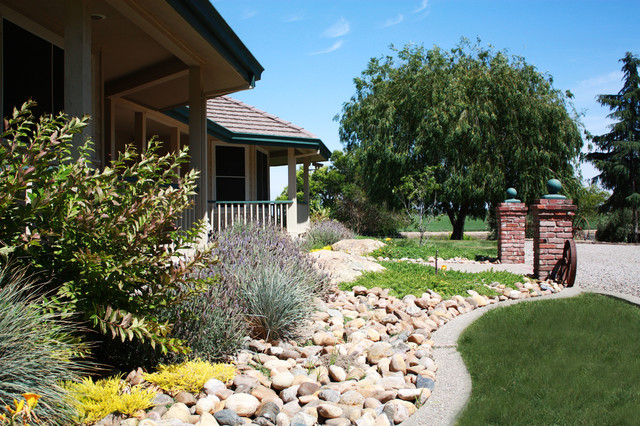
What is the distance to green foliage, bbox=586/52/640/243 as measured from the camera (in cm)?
2825

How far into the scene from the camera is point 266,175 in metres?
14.7

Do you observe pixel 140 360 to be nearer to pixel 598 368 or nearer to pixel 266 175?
pixel 598 368

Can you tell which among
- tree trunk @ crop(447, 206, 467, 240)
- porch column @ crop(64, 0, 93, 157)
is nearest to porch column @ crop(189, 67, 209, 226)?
porch column @ crop(64, 0, 93, 157)

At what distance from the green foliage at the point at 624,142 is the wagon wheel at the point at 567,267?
81.2 ft

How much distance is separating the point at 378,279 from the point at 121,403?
4.84 m

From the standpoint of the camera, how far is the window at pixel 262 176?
13586 mm

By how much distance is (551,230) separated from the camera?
7.67 meters

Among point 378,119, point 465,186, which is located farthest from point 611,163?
point 378,119

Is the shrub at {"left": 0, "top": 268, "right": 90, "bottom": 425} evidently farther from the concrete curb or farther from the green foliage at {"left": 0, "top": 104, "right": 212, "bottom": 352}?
the concrete curb

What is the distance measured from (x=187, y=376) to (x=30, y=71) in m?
→ 4.11

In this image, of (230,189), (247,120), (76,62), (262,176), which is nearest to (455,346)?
(76,62)

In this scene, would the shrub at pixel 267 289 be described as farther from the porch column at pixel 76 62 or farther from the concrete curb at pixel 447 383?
the porch column at pixel 76 62

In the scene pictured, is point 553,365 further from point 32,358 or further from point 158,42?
point 158,42

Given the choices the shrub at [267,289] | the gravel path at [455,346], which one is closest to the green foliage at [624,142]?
the gravel path at [455,346]
